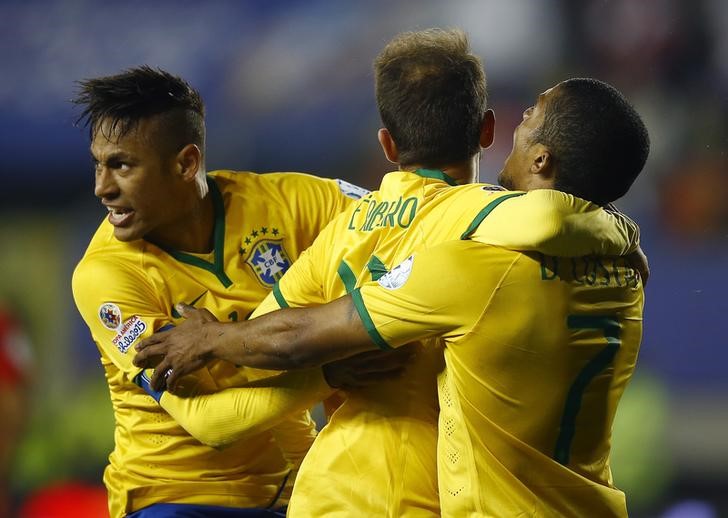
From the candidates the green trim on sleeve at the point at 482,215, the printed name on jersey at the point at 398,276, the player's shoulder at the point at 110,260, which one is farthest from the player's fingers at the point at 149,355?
the green trim on sleeve at the point at 482,215

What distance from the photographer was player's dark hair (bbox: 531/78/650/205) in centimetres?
187

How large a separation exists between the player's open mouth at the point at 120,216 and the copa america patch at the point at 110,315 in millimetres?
190

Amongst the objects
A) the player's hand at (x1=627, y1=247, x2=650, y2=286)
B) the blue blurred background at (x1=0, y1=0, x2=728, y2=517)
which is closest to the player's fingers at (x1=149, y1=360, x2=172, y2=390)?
the player's hand at (x1=627, y1=247, x2=650, y2=286)

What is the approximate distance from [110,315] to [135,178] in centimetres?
32

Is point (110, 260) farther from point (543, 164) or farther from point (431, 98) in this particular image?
point (543, 164)

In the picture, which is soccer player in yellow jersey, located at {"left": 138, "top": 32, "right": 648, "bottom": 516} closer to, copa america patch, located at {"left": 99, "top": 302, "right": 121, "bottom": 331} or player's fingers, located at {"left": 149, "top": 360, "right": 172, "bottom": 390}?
player's fingers, located at {"left": 149, "top": 360, "right": 172, "bottom": 390}

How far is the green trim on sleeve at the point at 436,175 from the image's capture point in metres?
1.99

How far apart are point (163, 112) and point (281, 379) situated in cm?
80

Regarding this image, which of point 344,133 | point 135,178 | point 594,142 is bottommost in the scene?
point 344,133

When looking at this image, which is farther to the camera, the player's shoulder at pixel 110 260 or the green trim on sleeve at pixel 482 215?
the player's shoulder at pixel 110 260

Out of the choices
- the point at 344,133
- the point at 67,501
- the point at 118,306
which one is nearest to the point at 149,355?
the point at 118,306

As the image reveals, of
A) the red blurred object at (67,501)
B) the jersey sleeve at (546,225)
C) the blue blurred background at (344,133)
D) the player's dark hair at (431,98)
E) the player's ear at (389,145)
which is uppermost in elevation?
the player's dark hair at (431,98)

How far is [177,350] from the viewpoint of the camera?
2.14 meters

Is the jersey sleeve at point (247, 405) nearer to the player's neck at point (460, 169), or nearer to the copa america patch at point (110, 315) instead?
the copa america patch at point (110, 315)
